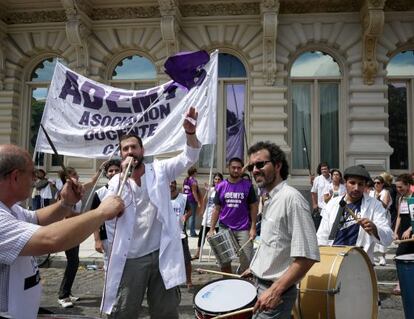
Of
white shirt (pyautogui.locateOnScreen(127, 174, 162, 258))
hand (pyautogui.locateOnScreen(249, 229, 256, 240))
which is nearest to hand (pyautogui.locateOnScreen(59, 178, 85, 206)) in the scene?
white shirt (pyautogui.locateOnScreen(127, 174, 162, 258))

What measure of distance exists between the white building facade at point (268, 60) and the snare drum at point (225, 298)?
985 cm

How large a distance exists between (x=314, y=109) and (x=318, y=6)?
9.88 ft

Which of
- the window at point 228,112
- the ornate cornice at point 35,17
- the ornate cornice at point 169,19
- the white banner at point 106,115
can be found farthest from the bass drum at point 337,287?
the ornate cornice at point 35,17

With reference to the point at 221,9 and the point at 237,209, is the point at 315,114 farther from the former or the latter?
the point at 237,209

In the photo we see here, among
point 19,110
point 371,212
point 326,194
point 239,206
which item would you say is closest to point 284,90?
point 326,194

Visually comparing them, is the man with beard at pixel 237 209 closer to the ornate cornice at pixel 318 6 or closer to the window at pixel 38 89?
the ornate cornice at pixel 318 6

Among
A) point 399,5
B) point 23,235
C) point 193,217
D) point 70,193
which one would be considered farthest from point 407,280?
point 399,5

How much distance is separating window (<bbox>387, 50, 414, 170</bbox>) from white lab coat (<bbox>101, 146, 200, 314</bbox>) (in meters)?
11.2

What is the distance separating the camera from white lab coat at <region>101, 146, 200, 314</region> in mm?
3584

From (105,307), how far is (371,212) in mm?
2617

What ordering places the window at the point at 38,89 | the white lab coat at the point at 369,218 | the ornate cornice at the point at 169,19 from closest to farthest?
the white lab coat at the point at 369,218, the ornate cornice at the point at 169,19, the window at the point at 38,89

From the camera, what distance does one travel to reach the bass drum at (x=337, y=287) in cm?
339

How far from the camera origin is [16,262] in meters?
2.13

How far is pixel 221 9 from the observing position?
1379 cm
